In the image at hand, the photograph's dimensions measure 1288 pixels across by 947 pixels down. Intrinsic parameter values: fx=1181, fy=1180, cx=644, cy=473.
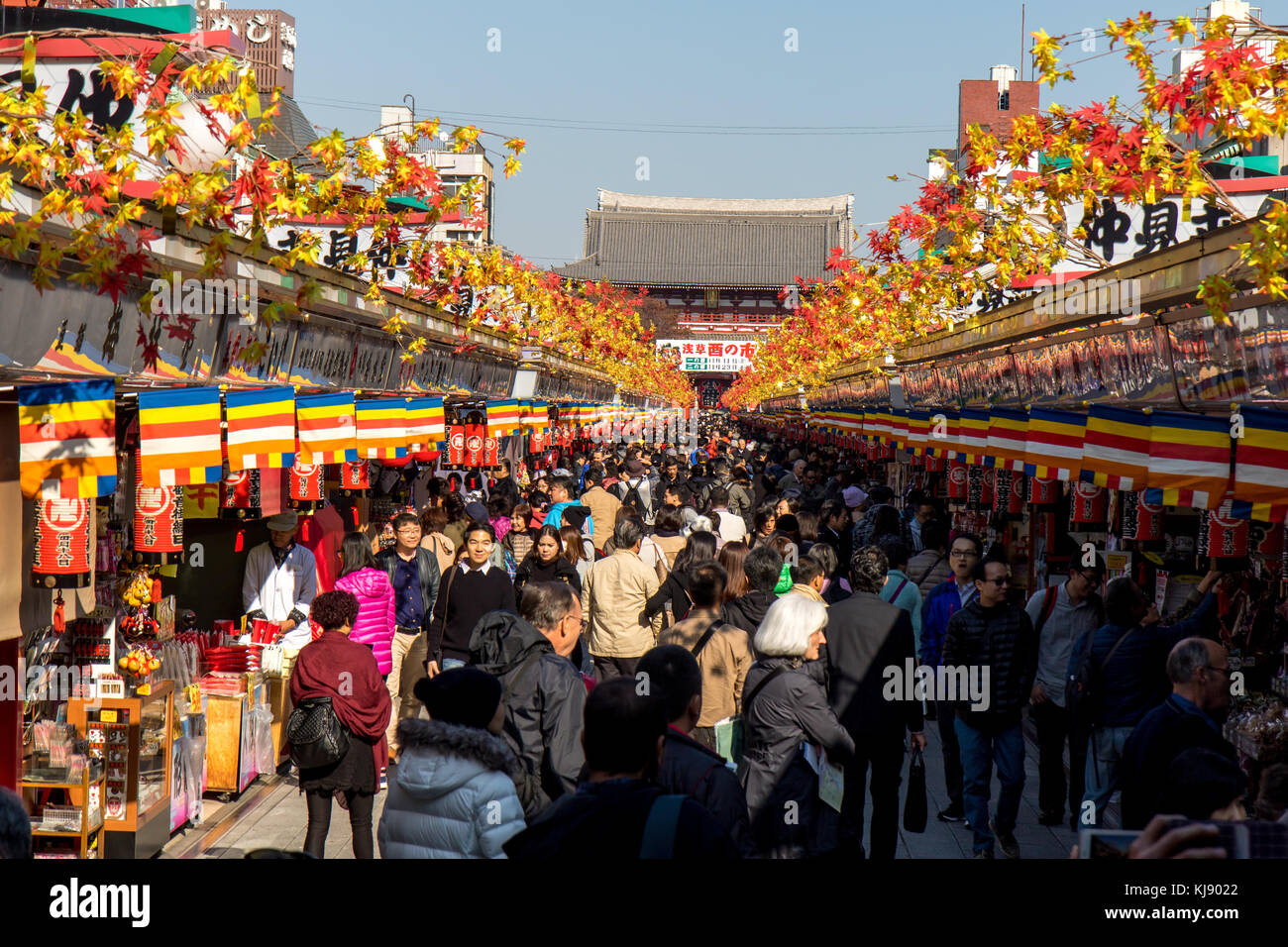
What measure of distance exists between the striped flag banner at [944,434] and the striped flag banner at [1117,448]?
394 centimetres

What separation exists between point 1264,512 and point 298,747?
4.59 meters

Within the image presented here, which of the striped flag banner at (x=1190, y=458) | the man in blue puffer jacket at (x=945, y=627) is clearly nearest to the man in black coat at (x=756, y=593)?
the man in blue puffer jacket at (x=945, y=627)

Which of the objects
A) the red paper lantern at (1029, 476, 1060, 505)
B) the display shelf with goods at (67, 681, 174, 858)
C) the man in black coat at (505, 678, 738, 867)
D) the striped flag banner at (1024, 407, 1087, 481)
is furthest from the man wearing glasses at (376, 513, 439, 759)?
the man in black coat at (505, 678, 738, 867)

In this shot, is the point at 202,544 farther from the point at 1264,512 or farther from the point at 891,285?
the point at 891,285

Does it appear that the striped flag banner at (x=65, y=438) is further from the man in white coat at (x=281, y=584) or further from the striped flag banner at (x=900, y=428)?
the striped flag banner at (x=900, y=428)

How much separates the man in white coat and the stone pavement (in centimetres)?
125

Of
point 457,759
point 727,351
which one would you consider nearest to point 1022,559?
point 457,759

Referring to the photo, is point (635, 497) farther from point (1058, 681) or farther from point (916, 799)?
point (916, 799)

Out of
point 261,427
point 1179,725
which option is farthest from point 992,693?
point 261,427

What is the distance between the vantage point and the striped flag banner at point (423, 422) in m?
10.0

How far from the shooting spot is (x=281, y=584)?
9055 mm

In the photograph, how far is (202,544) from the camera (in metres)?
9.03

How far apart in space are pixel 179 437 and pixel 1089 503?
20.2 ft
